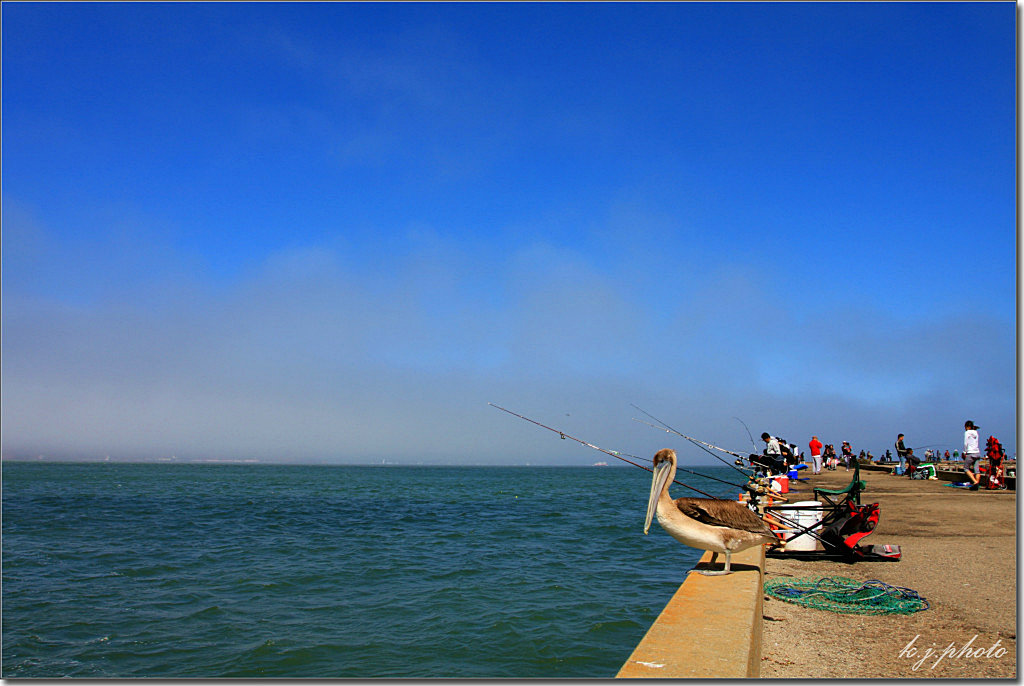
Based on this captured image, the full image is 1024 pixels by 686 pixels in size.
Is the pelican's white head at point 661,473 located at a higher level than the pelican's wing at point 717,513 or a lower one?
higher

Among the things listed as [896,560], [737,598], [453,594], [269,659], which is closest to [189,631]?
[269,659]

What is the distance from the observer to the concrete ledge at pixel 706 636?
168 inches

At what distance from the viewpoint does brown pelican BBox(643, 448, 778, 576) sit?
7.23 meters

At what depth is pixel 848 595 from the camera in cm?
735

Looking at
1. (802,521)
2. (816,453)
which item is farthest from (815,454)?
(802,521)

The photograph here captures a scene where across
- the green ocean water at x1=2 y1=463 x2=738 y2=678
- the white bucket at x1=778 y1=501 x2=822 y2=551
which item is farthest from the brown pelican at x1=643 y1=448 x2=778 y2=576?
the white bucket at x1=778 y1=501 x2=822 y2=551

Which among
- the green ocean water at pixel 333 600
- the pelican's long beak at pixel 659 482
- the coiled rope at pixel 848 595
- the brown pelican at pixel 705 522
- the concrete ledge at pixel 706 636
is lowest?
the green ocean water at pixel 333 600

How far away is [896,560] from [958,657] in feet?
14.3

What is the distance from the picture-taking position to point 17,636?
30.8ft

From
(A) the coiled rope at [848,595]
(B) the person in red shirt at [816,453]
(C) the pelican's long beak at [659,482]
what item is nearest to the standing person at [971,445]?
(B) the person in red shirt at [816,453]

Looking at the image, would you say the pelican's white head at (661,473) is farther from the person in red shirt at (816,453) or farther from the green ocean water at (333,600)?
the person in red shirt at (816,453)

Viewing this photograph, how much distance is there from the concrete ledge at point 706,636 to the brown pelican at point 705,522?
459 millimetres

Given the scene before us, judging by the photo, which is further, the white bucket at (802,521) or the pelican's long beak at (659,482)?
the white bucket at (802,521)

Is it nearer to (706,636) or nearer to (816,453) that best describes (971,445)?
(816,453)
